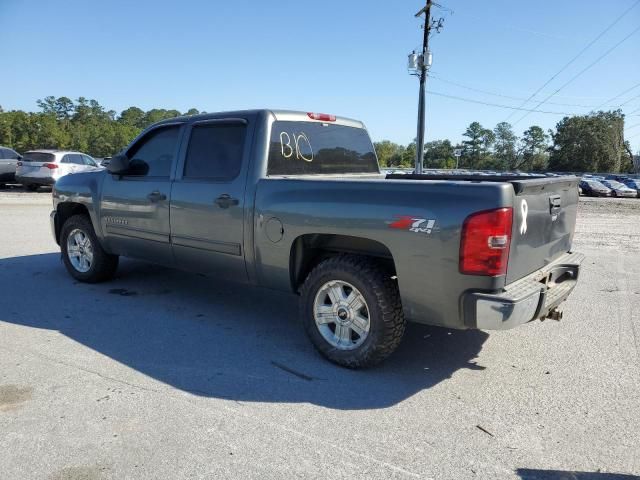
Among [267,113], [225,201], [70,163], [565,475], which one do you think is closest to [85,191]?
[225,201]

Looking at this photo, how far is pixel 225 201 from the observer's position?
4.29m

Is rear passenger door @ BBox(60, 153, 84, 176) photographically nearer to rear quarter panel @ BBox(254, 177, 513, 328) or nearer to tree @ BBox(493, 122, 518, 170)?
rear quarter panel @ BBox(254, 177, 513, 328)

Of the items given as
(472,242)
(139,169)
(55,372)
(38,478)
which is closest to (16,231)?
(139,169)

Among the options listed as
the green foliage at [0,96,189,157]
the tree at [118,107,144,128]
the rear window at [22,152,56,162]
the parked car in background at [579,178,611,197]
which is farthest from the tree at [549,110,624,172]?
the rear window at [22,152,56,162]

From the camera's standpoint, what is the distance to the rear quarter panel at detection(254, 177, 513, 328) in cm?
306

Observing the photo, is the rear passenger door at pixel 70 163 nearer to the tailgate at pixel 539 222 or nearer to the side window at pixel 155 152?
the side window at pixel 155 152

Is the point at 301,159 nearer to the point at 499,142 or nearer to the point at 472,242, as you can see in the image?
the point at 472,242

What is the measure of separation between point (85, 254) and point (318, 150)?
3229 millimetres

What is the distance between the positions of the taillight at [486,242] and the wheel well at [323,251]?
61 centimetres

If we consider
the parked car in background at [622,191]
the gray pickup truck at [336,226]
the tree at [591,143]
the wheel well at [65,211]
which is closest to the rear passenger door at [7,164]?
the wheel well at [65,211]

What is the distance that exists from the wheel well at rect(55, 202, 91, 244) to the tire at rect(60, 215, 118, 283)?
Result: 0.57ft

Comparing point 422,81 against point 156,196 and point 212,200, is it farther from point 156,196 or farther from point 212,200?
point 212,200

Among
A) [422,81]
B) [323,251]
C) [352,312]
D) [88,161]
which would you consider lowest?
[352,312]

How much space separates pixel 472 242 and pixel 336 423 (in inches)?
53.7
